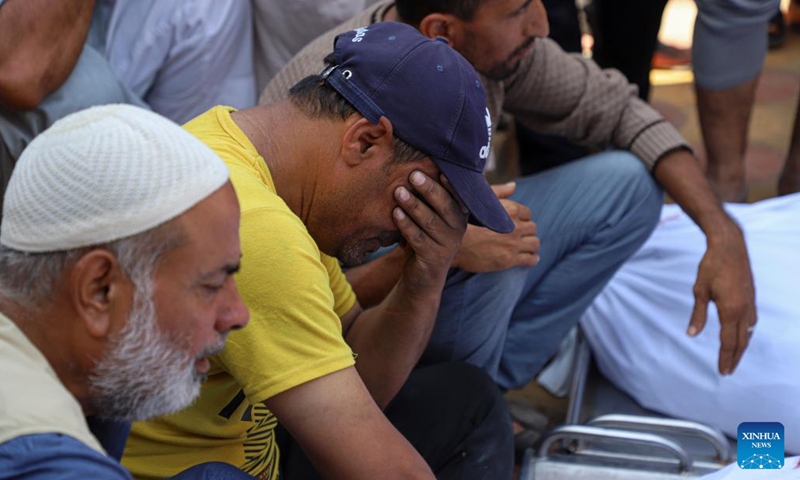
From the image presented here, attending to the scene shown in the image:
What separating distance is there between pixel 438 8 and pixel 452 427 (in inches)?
36.9

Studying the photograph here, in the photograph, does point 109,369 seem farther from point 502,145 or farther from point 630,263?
point 502,145

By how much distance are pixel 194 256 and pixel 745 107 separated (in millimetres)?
2723

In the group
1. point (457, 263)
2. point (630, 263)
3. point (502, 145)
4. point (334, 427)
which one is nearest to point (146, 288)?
point (334, 427)

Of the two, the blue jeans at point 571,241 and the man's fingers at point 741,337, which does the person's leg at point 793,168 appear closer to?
the blue jeans at point 571,241

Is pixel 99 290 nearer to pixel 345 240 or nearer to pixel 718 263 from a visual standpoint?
pixel 345 240

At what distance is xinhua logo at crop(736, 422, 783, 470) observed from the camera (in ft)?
6.59

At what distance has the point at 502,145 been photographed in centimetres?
436

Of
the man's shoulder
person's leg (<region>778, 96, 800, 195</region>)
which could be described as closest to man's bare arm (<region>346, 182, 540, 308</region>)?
the man's shoulder

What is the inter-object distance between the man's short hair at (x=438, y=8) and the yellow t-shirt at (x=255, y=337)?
751 mm

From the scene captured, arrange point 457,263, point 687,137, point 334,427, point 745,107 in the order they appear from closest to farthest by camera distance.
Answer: point 334,427, point 457,263, point 745,107, point 687,137

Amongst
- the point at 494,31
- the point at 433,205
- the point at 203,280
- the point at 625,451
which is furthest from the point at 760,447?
the point at 203,280

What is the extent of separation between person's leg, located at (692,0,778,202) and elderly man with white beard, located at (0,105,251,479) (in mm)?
2456

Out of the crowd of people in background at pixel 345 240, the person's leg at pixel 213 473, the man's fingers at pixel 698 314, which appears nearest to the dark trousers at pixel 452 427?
the crowd of people in background at pixel 345 240

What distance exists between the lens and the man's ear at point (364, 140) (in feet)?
5.83
